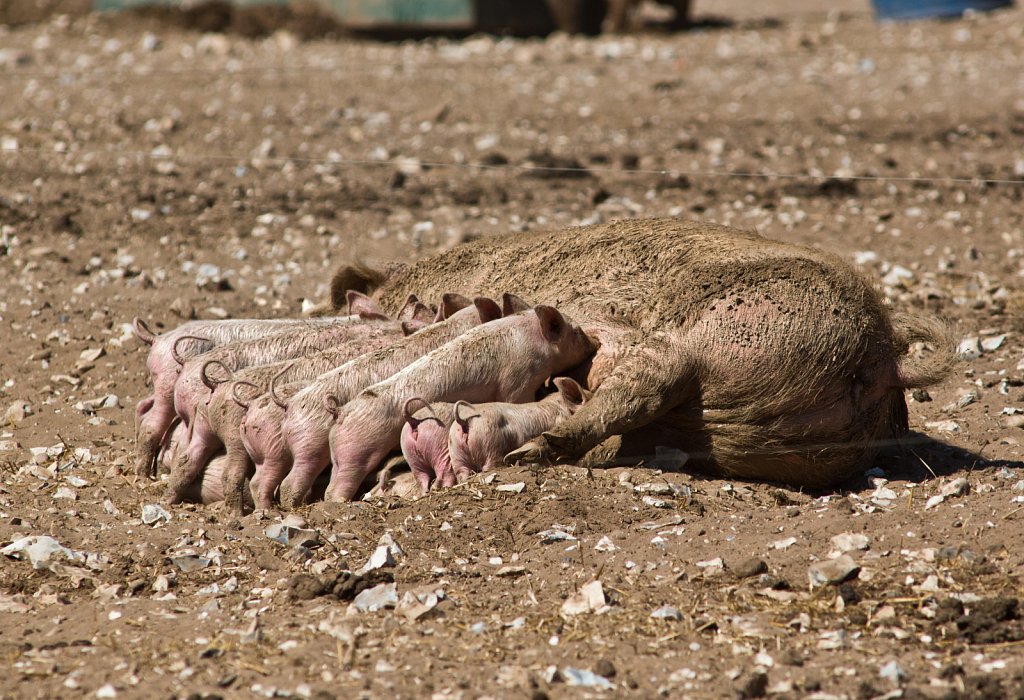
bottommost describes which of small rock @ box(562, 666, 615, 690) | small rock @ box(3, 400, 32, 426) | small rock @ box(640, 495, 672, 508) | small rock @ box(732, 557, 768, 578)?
small rock @ box(3, 400, 32, 426)

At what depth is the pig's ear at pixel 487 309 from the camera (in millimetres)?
5016

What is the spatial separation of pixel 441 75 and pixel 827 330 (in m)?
9.74

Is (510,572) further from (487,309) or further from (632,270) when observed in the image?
(632,270)

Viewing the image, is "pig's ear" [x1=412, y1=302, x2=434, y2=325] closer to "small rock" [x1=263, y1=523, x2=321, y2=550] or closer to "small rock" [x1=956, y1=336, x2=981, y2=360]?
"small rock" [x1=263, y1=523, x2=321, y2=550]

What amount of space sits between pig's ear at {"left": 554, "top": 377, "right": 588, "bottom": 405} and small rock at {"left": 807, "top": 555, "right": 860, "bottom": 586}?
1243mm

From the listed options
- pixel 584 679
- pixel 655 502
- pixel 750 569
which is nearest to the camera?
pixel 584 679

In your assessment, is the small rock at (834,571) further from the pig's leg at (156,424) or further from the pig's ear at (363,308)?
the pig's leg at (156,424)

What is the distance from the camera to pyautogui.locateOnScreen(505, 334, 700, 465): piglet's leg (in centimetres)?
450

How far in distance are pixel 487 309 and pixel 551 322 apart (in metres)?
0.40

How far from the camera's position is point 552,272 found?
5535mm

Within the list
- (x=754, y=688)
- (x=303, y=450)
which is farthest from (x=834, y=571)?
(x=303, y=450)

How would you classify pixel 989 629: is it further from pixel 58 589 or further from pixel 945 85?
pixel 945 85

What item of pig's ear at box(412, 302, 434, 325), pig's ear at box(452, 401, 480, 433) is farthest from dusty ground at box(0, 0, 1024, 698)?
pig's ear at box(412, 302, 434, 325)

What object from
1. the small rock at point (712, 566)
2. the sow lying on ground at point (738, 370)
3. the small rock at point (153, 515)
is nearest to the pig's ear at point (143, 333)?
the small rock at point (153, 515)
